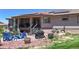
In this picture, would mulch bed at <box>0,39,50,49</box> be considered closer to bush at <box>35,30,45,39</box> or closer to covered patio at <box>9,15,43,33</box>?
bush at <box>35,30,45,39</box>

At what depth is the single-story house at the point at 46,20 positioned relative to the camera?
7297 mm

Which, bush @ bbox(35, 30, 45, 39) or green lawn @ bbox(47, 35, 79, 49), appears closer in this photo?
green lawn @ bbox(47, 35, 79, 49)

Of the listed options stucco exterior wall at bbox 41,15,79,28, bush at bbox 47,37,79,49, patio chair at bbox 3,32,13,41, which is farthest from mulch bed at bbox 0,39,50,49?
stucco exterior wall at bbox 41,15,79,28

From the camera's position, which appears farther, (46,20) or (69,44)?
(46,20)

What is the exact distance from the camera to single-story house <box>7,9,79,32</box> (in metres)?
7.30

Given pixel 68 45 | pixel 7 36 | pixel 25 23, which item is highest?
pixel 25 23

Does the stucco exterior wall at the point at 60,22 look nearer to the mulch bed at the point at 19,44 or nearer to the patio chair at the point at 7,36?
the mulch bed at the point at 19,44

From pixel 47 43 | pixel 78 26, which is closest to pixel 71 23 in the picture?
pixel 78 26

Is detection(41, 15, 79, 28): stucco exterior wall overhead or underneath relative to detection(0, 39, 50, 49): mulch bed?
overhead

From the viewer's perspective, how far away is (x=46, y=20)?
7.39 meters

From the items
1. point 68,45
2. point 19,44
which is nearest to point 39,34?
point 19,44

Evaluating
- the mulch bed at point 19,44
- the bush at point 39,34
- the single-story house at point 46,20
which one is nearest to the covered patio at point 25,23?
the single-story house at point 46,20

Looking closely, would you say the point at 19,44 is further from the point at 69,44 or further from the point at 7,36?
the point at 69,44
